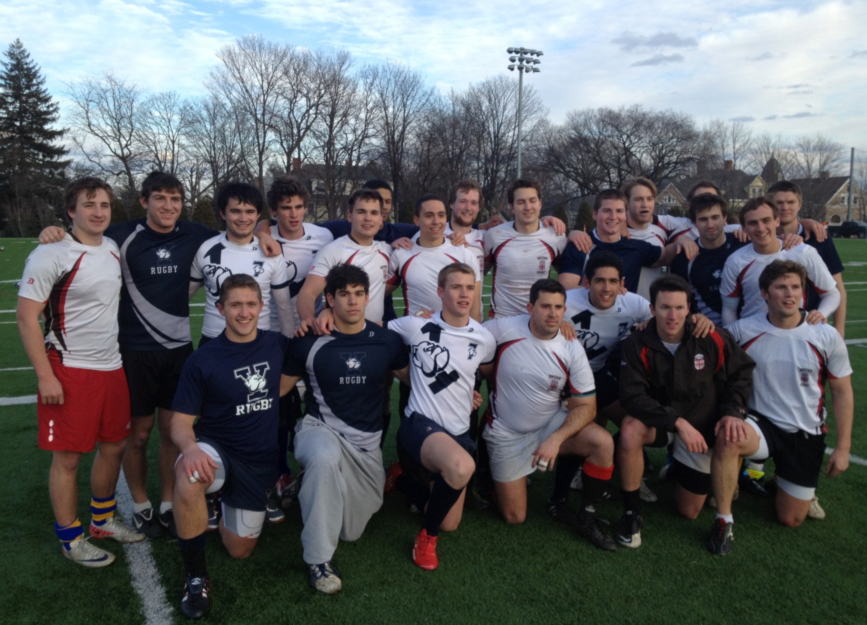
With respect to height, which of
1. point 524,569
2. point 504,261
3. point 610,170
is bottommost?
point 524,569

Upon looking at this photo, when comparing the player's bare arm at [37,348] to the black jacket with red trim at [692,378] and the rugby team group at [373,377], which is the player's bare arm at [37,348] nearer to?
the rugby team group at [373,377]

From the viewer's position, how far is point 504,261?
4.78m

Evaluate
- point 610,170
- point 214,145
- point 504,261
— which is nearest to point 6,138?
point 214,145

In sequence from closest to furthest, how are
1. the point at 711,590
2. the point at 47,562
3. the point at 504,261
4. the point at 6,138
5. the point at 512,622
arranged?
the point at 512,622, the point at 711,590, the point at 47,562, the point at 504,261, the point at 6,138

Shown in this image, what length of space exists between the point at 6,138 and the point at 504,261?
53.7 meters

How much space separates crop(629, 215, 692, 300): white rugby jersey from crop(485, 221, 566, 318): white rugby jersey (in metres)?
0.69

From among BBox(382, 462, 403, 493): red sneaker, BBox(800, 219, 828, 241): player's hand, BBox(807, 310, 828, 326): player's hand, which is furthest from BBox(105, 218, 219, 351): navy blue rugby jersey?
BBox(800, 219, 828, 241): player's hand

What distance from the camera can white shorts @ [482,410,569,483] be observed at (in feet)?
12.7

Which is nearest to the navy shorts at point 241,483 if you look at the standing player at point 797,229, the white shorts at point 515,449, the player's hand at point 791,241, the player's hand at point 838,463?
the white shorts at point 515,449

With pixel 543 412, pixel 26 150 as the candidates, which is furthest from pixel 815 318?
pixel 26 150

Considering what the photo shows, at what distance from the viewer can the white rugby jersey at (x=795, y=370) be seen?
3789 mm

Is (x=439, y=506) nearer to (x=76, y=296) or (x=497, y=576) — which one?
(x=497, y=576)

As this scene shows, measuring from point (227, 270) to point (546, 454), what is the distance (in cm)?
239

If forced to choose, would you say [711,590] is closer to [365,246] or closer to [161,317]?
[365,246]
